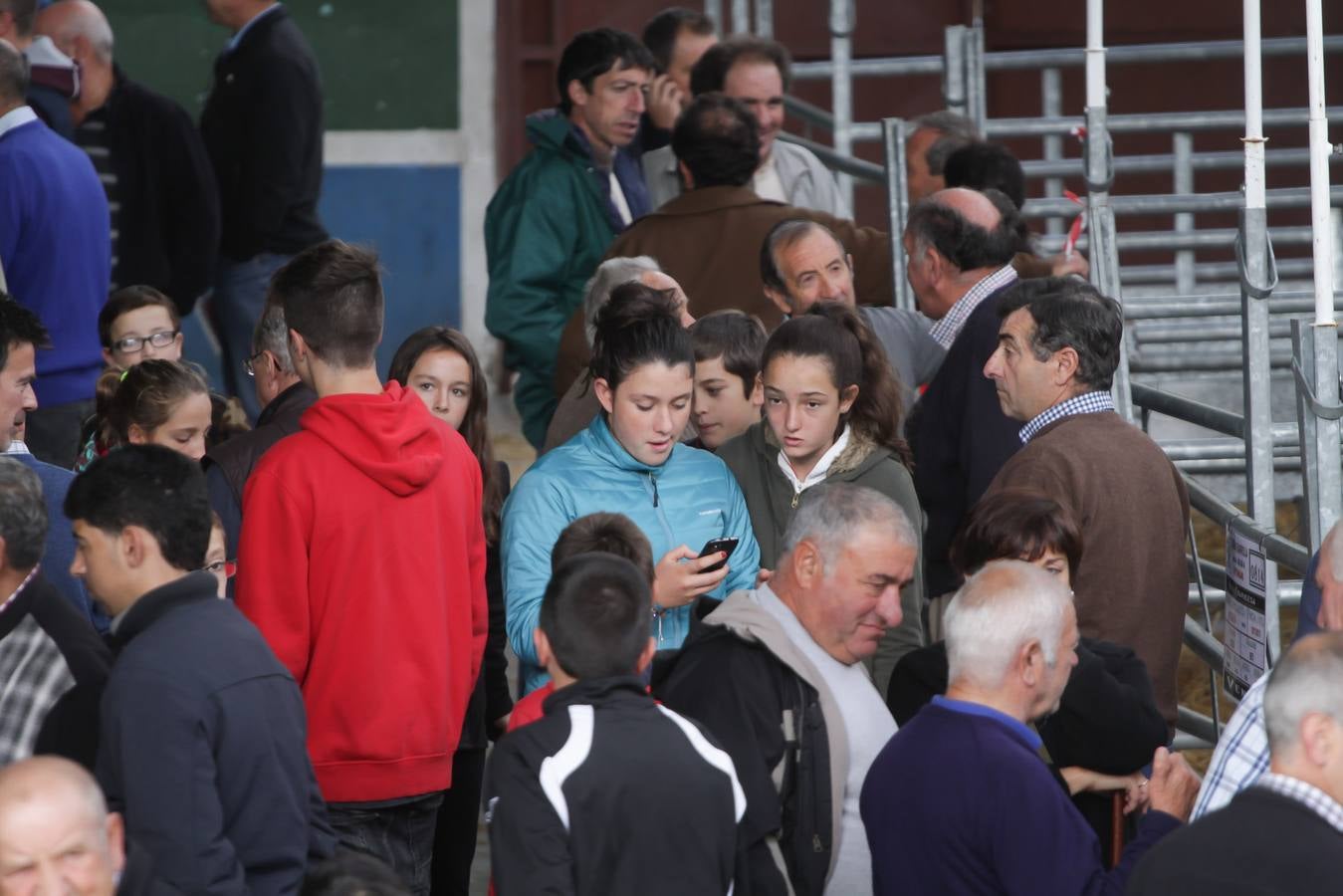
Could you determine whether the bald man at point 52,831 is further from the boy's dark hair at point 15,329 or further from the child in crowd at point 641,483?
the boy's dark hair at point 15,329

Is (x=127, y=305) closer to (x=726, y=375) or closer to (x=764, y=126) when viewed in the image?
(x=726, y=375)

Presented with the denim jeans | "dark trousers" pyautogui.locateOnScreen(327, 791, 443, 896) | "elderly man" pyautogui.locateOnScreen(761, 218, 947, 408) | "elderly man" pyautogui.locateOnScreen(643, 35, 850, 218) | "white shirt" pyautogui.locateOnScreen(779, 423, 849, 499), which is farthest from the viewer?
the denim jeans

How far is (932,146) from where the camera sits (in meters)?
7.76

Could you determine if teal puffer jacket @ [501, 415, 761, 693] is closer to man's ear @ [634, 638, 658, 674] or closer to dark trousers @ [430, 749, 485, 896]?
dark trousers @ [430, 749, 485, 896]

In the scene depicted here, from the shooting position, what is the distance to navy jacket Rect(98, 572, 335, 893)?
11.0 ft

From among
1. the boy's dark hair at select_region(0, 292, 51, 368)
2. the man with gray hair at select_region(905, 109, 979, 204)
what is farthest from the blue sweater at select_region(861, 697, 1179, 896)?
the man with gray hair at select_region(905, 109, 979, 204)

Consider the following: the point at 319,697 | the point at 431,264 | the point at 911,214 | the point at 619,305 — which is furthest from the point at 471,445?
the point at 431,264

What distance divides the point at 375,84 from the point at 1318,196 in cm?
850

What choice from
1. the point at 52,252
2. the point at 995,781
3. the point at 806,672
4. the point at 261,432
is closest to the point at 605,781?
the point at 806,672

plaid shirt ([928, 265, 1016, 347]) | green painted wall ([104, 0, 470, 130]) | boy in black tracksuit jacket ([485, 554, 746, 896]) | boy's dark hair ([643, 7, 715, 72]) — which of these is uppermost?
green painted wall ([104, 0, 470, 130])

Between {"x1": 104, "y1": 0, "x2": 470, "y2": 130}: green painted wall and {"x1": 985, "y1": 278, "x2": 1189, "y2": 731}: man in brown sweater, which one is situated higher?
{"x1": 104, "y1": 0, "x2": 470, "y2": 130}: green painted wall

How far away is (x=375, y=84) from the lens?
12227mm

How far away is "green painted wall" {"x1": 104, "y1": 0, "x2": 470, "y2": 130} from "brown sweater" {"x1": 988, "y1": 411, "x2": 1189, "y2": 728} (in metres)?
8.12

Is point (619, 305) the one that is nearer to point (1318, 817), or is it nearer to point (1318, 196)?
point (1318, 196)
